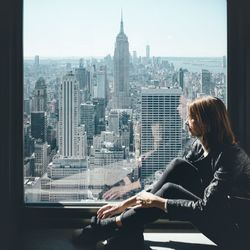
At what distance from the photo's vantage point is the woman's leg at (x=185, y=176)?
2.33 metres

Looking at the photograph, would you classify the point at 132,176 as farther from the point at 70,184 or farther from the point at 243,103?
the point at 243,103

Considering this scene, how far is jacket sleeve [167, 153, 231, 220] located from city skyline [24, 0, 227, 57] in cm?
76

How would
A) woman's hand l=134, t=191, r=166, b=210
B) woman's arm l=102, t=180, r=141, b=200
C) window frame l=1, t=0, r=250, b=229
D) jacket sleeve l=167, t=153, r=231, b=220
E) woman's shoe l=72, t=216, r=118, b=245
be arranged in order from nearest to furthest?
1. jacket sleeve l=167, t=153, r=231, b=220
2. woman's hand l=134, t=191, r=166, b=210
3. woman's shoe l=72, t=216, r=118, b=245
4. window frame l=1, t=0, r=250, b=229
5. woman's arm l=102, t=180, r=141, b=200

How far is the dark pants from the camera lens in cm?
215

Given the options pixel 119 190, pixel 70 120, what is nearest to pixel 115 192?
pixel 119 190

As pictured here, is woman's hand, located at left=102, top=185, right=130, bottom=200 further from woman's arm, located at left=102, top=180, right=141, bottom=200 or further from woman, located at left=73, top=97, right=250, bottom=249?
woman, located at left=73, top=97, right=250, bottom=249

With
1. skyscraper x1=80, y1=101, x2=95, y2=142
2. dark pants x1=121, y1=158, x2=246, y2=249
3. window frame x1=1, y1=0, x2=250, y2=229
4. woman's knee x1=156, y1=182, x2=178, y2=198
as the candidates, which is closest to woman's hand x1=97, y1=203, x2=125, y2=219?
dark pants x1=121, y1=158, x2=246, y2=249

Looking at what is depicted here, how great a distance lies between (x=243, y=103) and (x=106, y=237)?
96 centimetres

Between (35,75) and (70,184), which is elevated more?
(35,75)

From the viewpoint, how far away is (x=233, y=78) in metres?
2.66

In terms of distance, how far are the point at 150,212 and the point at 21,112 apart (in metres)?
0.88

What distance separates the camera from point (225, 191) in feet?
6.97

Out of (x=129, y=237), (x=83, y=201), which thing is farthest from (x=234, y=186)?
(x=83, y=201)

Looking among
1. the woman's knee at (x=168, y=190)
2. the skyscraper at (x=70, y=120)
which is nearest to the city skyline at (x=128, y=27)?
the skyscraper at (x=70, y=120)
